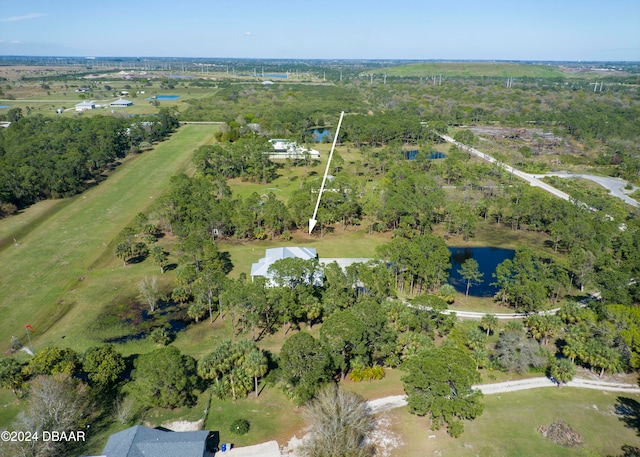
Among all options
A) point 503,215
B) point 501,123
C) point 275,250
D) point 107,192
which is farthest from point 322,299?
point 501,123

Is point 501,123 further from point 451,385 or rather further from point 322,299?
point 451,385

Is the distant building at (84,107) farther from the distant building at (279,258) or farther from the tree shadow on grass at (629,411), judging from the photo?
the tree shadow on grass at (629,411)

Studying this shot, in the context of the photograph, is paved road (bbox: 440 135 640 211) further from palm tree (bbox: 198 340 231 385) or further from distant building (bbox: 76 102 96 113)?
distant building (bbox: 76 102 96 113)

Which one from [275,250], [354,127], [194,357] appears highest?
[354,127]

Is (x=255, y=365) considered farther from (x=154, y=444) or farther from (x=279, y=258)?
(x=279, y=258)

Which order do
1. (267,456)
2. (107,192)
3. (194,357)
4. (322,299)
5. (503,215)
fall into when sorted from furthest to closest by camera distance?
(107,192), (503,215), (322,299), (194,357), (267,456)

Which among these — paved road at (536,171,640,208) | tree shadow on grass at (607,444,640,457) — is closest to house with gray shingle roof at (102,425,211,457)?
tree shadow on grass at (607,444,640,457)

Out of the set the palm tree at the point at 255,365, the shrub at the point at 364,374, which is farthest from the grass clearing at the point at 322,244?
the shrub at the point at 364,374
